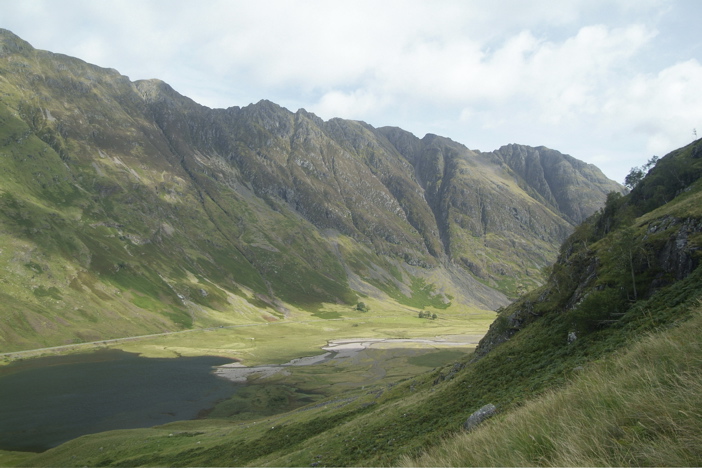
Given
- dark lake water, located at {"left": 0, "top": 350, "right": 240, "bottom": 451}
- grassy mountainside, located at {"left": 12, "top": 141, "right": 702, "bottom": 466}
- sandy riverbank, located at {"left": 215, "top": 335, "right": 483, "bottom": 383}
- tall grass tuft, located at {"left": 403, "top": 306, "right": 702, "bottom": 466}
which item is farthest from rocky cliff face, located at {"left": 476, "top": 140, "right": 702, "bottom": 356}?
sandy riverbank, located at {"left": 215, "top": 335, "right": 483, "bottom": 383}

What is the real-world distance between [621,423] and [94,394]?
408 ft

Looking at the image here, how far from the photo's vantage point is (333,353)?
541 ft

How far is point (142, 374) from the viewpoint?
119 metres

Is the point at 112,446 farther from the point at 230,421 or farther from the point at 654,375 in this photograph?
the point at 654,375

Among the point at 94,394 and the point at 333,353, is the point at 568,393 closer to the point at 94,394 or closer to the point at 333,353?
the point at 94,394

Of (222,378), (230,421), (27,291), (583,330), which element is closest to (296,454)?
(583,330)

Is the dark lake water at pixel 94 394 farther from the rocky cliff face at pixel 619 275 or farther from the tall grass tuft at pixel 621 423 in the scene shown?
the tall grass tuft at pixel 621 423

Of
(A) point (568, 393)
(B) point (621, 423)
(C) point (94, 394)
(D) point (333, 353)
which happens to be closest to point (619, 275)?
(A) point (568, 393)

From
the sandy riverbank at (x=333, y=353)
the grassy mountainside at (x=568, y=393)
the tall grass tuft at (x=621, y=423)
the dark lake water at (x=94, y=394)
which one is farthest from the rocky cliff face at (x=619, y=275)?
the sandy riverbank at (x=333, y=353)

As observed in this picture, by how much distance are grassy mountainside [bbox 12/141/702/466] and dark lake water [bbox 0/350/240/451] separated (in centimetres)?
1481

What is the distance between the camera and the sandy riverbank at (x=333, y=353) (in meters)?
127

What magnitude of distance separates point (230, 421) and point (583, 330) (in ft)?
242

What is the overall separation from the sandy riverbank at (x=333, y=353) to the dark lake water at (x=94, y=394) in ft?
22.0

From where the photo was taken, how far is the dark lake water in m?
A: 75.6
